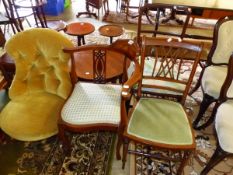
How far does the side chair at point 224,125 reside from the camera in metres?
1.34

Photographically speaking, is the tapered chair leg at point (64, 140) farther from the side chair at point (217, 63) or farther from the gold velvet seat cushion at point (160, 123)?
the side chair at point (217, 63)

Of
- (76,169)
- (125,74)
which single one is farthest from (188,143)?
(76,169)

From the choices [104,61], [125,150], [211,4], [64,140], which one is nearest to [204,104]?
[125,150]

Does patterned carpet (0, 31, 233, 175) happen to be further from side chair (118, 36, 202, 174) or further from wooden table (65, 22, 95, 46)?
wooden table (65, 22, 95, 46)

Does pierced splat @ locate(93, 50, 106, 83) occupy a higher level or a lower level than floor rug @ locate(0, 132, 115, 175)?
higher

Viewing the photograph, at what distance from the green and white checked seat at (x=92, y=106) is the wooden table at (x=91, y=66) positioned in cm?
23

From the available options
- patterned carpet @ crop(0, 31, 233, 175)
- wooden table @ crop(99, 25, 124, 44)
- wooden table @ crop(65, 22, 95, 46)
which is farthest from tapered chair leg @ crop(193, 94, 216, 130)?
wooden table @ crop(65, 22, 95, 46)

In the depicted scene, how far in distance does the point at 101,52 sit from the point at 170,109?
72 cm

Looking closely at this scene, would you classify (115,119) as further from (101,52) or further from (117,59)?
(117,59)

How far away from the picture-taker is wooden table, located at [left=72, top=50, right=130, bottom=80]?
1.91 m

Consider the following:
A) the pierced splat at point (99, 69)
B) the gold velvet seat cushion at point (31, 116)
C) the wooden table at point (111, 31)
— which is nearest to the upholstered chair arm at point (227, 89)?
the pierced splat at point (99, 69)

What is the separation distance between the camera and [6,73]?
1883 millimetres

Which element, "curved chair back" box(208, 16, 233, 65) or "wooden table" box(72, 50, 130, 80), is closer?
"curved chair back" box(208, 16, 233, 65)

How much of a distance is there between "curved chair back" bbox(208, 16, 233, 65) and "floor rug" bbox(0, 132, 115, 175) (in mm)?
1228
